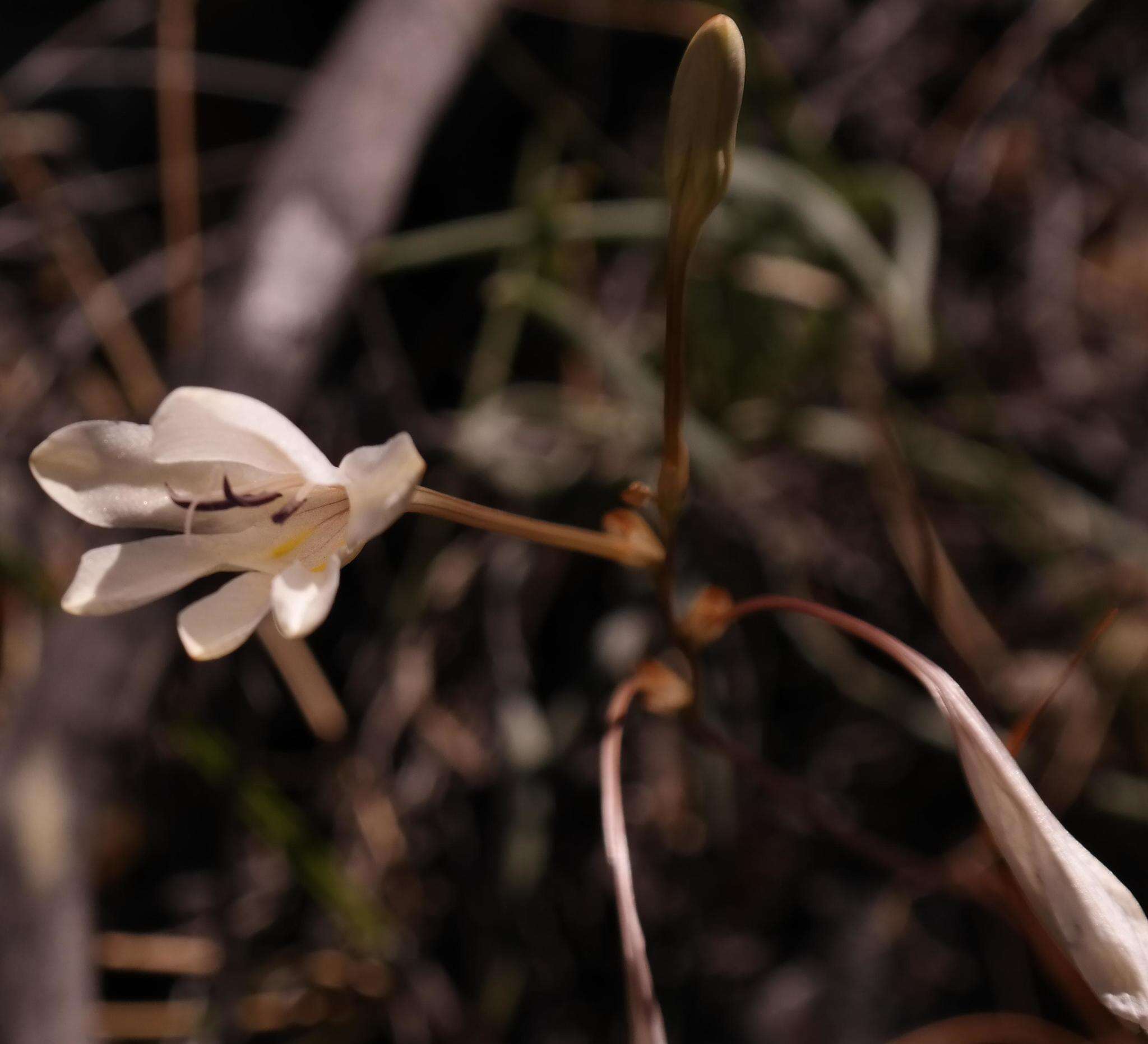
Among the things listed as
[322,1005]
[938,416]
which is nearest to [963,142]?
[938,416]

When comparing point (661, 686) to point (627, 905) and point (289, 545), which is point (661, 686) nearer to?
point (627, 905)

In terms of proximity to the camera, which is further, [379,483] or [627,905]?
[627,905]

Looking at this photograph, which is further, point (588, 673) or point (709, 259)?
point (709, 259)

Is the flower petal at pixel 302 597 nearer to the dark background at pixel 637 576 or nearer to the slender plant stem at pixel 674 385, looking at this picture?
the slender plant stem at pixel 674 385

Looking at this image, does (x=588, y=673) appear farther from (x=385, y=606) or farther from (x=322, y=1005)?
(x=322, y=1005)

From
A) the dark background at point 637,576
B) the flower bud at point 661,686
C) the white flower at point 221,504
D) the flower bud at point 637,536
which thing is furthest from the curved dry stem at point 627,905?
the dark background at point 637,576

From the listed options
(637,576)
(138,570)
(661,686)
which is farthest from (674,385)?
(637,576)
